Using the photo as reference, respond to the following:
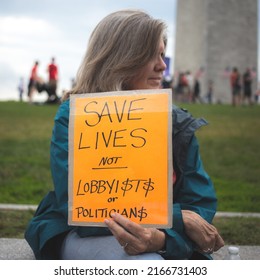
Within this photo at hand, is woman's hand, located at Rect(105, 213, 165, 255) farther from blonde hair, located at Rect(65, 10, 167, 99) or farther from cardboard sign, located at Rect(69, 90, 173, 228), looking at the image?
blonde hair, located at Rect(65, 10, 167, 99)

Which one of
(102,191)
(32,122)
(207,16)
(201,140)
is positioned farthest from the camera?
(207,16)

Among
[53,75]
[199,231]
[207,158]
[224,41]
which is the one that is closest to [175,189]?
[199,231]

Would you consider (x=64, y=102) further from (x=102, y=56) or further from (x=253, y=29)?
(x=253, y=29)

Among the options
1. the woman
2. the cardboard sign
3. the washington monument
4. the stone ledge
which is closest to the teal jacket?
the woman

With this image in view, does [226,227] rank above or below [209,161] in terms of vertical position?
above

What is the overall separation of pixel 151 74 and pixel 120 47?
18 cm

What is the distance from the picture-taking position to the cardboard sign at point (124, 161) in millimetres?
1842

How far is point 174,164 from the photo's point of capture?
2.16 metres

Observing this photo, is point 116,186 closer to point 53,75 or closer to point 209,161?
point 209,161

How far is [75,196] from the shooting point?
1898 millimetres

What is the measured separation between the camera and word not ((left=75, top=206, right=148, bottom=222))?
184cm

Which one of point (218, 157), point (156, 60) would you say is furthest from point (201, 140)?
point (156, 60)
